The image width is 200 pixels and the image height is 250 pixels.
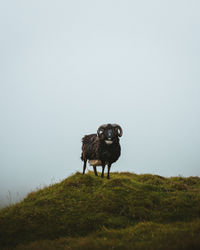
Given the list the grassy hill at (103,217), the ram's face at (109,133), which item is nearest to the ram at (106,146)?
the ram's face at (109,133)

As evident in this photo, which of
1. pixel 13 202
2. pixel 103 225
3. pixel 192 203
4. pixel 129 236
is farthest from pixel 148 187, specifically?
pixel 13 202

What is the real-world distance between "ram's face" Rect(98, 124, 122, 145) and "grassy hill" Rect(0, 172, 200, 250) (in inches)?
113

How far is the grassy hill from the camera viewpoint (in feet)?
31.1

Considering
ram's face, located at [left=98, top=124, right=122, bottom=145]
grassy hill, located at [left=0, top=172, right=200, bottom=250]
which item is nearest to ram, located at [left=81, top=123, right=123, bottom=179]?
ram's face, located at [left=98, top=124, right=122, bottom=145]

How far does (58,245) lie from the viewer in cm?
991

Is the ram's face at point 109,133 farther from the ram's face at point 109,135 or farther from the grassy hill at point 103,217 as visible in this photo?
the grassy hill at point 103,217

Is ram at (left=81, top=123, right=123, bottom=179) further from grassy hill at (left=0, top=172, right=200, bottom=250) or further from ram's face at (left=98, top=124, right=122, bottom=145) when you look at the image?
grassy hill at (left=0, top=172, right=200, bottom=250)

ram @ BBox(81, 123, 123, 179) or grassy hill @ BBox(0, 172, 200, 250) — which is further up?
ram @ BBox(81, 123, 123, 179)

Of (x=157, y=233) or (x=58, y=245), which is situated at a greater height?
(x=157, y=233)

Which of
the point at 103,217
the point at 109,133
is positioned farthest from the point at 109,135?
the point at 103,217

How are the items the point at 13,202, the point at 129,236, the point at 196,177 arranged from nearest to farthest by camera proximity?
the point at 129,236 < the point at 13,202 < the point at 196,177

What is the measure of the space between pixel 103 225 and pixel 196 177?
1302 centimetres

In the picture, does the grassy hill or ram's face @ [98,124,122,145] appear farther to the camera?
ram's face @ [98,124,122,145]

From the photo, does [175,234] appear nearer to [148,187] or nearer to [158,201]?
[158,201]
